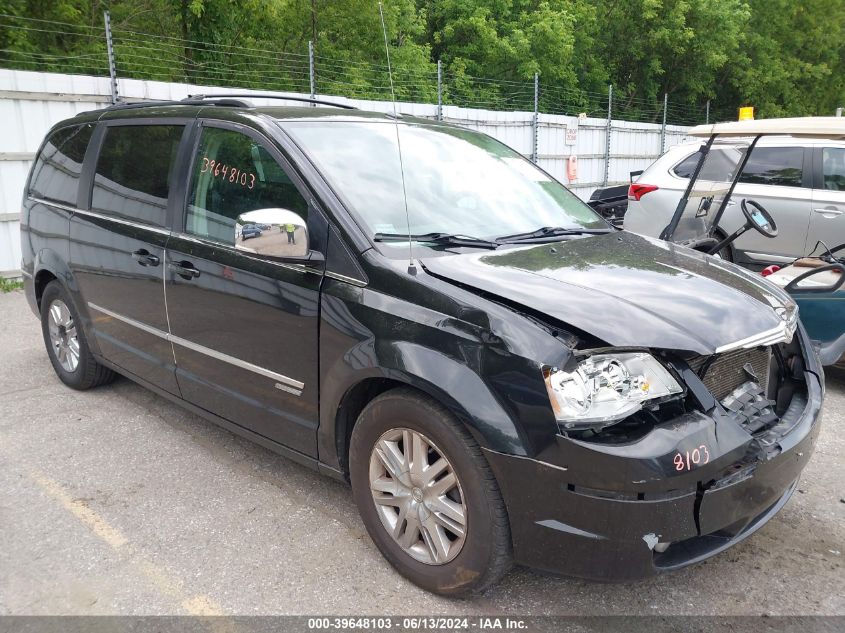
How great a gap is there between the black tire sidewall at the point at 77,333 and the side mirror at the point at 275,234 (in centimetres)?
233

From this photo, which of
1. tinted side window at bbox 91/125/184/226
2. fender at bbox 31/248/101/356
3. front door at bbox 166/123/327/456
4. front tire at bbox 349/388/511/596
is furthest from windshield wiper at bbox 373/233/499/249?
fender at bbox 31/248/101/356

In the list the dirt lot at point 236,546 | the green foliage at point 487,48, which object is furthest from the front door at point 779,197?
the green foliage at point 487,48

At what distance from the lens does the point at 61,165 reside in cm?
486

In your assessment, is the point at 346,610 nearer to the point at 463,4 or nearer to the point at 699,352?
the point at 699,352

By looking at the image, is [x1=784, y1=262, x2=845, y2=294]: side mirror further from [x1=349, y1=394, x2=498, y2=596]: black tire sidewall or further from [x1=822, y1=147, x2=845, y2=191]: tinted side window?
[x1=349, y1=394, x2=498, y2=596]: black tire sidewall

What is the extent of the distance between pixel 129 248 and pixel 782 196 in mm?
6618

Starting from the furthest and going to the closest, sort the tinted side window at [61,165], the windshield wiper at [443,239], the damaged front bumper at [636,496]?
the tinted side window at [61,165] → the windshield wiper at [443,239] → the damaged front bumper at [636,496]

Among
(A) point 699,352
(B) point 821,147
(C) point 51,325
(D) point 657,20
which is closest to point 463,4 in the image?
(D) point 657,20

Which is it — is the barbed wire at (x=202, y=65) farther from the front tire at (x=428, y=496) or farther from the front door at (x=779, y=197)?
the front tire at (x=428, y=496)

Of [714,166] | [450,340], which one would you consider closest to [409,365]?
[450,340]

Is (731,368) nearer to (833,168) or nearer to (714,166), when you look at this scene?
(833,168)

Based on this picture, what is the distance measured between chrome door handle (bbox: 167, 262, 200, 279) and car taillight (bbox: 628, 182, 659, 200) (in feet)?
20.1

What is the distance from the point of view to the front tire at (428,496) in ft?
8.27

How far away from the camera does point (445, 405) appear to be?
8.40 ft
